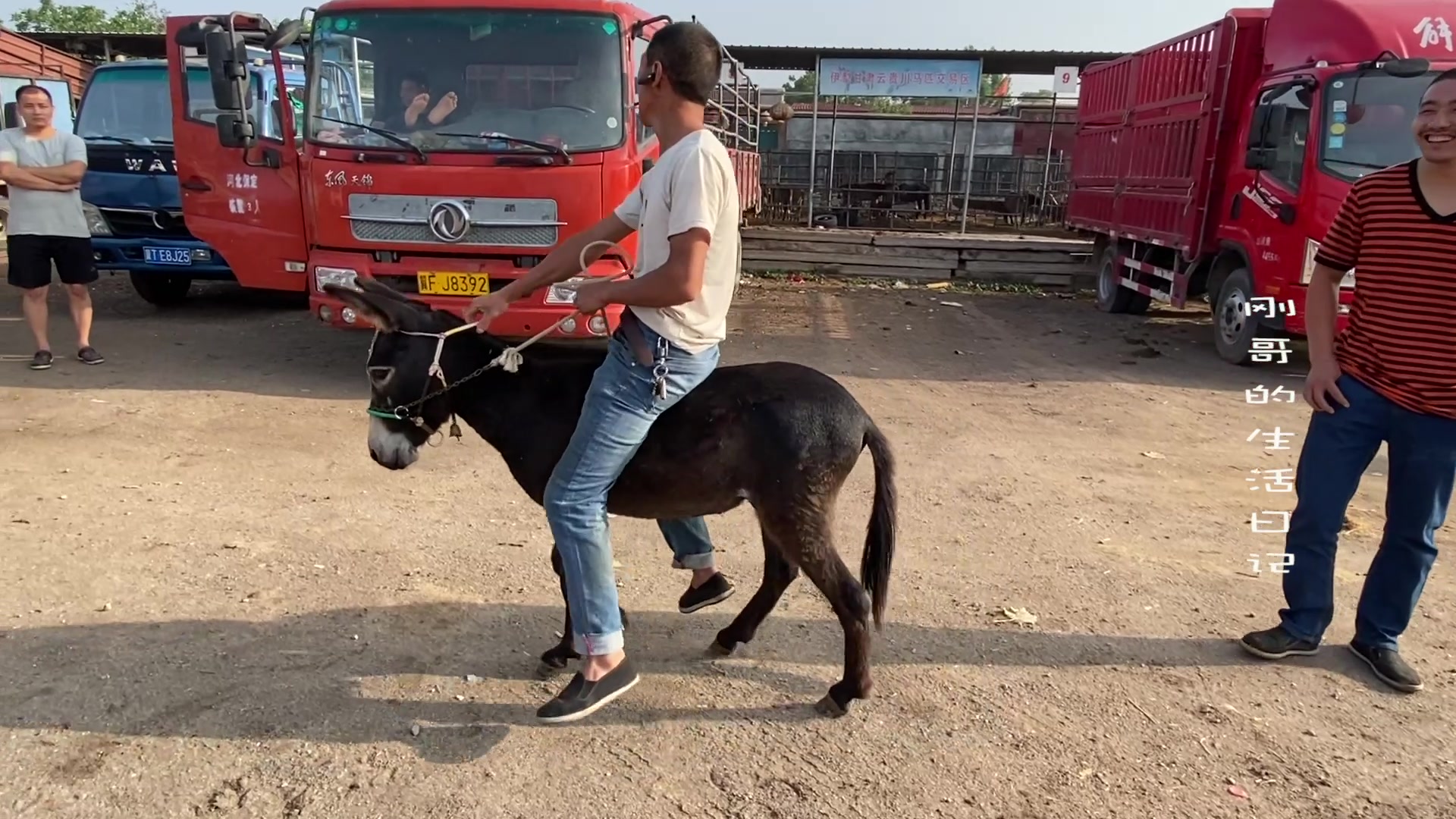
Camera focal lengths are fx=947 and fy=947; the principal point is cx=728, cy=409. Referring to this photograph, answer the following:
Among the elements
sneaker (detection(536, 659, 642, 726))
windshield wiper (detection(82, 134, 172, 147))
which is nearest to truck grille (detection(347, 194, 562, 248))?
sneaker (detection(536, 659, 642, 726))

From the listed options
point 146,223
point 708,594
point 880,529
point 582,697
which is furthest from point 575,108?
point 146,223

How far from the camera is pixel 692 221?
247 centimetres

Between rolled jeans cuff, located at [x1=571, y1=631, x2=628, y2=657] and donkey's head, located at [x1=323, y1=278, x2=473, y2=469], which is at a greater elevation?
donkey's head, located at [x1=323, y1=278, x2=473, y2=469]

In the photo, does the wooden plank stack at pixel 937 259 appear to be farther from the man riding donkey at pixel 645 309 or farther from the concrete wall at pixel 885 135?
the man riding donkey at pixel 645 309

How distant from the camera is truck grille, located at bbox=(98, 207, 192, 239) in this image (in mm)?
9008

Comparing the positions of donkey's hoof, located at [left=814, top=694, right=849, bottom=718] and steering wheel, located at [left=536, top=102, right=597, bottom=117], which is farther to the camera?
steering wheel, located at [left=536, top=102, right=597, bottom=117]

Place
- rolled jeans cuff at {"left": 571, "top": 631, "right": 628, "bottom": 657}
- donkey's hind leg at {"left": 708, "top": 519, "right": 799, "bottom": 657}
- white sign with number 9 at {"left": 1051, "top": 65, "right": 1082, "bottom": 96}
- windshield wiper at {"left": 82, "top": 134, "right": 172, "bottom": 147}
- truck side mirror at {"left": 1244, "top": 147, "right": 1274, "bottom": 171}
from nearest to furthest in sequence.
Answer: rolled jeans cuff at {"left": 571, "top": 631, "right": 628, "bottom": 657}
donkey's hind leg at {"left": 708, "top": 519, "right": 799, "bottom": 657}
truck side mirror at {"left": 1244, "top": 147, "right": 1274, "bottom": 171}
windshield wiper at {"left": 82, "top": 134, "right": 172, "bottom": 147}
white sign with number 9 at {"left": 1051, "top": 65, "right": 1082, "bottom": 96}

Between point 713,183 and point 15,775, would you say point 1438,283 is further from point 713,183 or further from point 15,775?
point 15,775

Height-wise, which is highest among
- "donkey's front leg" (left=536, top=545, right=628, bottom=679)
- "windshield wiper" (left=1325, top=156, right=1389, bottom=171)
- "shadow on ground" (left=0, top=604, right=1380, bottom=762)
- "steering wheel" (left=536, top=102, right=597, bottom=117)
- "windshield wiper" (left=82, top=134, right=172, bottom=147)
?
"steering wheel" (left=536, top=102, right=597, bottom=117)

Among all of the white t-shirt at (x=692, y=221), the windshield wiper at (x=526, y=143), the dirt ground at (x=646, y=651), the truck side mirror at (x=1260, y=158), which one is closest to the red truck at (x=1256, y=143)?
the truck side mirror at (x=1260, y=158)

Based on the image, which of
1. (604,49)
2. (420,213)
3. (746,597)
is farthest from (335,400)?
(746,597)

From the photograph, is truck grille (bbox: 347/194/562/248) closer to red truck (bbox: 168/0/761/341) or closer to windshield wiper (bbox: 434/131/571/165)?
red truck (bbox: 168/0/761/341)

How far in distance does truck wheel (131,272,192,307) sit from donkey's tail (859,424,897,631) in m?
9.51

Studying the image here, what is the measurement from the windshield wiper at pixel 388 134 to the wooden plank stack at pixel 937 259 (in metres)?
8.22
